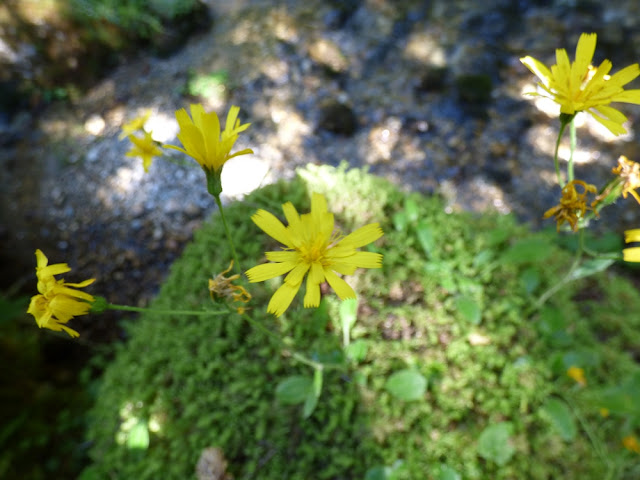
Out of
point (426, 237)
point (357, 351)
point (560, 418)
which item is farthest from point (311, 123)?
point (560, 418)

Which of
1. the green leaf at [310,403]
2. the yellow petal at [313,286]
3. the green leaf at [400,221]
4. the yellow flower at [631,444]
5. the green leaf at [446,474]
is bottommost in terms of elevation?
the yellow flower at [631,444]

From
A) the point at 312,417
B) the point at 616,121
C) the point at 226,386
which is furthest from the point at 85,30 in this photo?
the point at 616,121

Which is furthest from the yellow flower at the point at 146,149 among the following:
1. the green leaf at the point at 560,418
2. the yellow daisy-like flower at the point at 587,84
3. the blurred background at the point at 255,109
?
the green leaf at the point at 560,418

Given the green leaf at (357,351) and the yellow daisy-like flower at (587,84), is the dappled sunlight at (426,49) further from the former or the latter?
the green leaf at (357,351)

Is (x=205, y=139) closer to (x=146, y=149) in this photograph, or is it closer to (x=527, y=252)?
(x=146, y=149)

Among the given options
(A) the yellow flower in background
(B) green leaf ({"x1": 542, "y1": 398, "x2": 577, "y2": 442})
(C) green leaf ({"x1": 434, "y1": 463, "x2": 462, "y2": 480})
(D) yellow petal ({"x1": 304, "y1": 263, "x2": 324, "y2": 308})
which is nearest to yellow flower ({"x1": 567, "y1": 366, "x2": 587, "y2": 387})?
(B) green leaf ({"x1": 542, "y1": 398, "x2": 577, "y2": 442})

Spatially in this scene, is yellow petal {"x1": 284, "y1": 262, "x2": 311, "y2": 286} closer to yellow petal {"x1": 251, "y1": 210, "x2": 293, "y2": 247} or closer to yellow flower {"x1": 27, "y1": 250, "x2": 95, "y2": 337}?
yellow petal {"x1": 251, "y1": 210, "x2": 293, "y2": 247}

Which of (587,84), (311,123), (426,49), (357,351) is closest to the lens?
(587,84)
